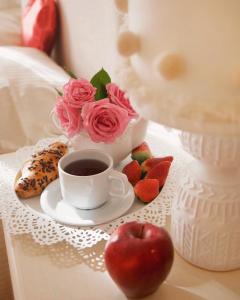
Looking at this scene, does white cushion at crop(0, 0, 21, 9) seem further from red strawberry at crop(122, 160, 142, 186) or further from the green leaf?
red strawberry at crop(122, 160, 142, 186)

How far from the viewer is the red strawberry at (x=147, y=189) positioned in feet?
2.37

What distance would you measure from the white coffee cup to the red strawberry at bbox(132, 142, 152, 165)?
0.10 meters

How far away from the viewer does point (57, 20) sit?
5.78 ft

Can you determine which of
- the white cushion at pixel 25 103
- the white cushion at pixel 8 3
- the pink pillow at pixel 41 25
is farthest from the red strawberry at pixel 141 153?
the white cushion at pixel 8 3

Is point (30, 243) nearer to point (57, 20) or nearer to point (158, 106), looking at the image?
point (158, 106)

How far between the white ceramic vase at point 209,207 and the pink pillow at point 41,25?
4.33 feet

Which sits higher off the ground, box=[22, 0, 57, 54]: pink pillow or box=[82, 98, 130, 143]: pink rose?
→ box=[82, 98, 130, 143]: pink rose

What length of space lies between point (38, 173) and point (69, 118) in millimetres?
117

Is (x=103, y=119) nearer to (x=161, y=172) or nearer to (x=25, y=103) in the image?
(x=161, y=172)

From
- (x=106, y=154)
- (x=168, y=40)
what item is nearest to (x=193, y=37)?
(x=168, y=40)

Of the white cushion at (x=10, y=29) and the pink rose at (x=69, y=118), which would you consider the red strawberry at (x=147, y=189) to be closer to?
the pink rose at (x=69, y=118)

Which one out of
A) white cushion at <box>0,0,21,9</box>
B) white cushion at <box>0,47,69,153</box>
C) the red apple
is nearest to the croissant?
the red apple

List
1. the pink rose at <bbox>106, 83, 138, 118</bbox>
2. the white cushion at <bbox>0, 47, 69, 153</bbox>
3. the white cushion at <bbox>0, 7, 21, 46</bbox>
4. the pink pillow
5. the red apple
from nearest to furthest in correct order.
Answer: the red apple < the pink rose at <bbox>106, 83, 138, 118</bbox> < the white cushion at <bbox>0, 47, 69, 153</bbox> < the pink pillow < the white cushion at <bbox>0, 7, 21, 46</bbox>

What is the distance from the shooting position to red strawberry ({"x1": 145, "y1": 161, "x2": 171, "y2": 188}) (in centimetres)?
76
